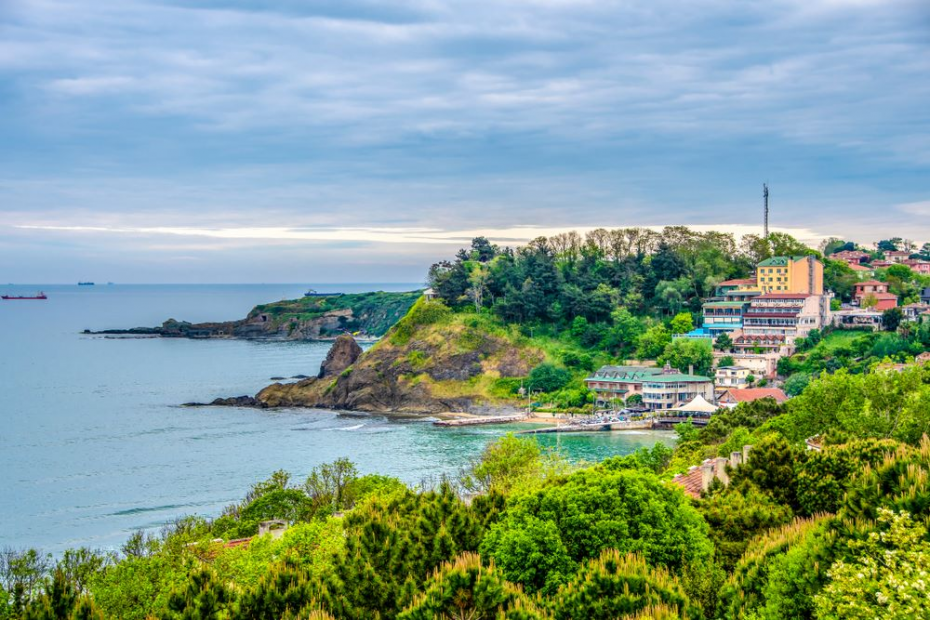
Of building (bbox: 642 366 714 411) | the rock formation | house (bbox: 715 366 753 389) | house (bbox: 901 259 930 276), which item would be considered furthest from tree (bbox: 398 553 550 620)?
house (bbox: 901 259 930 276)

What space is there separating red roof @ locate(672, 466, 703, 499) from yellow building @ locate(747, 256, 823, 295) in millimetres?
69137

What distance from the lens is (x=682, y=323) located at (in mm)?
90688

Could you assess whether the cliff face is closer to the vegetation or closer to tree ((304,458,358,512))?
tree ((304,458,358,512))

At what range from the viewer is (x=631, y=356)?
88062 mm

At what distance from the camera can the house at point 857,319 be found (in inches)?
3393

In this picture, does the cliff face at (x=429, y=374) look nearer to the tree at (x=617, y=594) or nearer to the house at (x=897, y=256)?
the tree at (x=617, y=594)

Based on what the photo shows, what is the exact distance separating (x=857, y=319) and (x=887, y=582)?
86.8 m

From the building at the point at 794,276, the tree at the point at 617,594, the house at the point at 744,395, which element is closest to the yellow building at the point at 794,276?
the building at the point at 794,276

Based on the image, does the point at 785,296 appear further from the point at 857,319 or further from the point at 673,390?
the point at 673,390

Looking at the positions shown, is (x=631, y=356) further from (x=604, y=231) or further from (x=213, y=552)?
(x=213, y=552)

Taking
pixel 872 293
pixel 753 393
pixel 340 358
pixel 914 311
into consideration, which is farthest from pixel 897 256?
pixel 340 358

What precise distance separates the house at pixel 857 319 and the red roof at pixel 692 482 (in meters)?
64.5

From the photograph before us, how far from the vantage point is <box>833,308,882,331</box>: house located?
86.2m

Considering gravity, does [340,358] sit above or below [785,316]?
below
